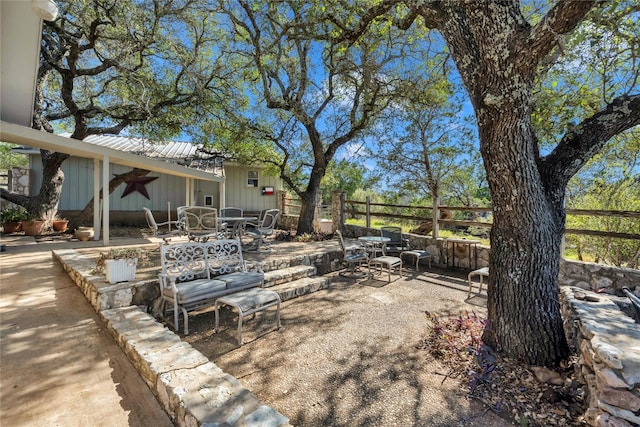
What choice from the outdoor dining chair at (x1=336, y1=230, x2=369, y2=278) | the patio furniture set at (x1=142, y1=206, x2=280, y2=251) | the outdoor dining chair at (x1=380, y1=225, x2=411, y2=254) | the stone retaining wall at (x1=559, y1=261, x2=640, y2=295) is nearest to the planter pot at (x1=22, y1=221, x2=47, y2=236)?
the patio furniture set at (x1=142, y1=206, x2=280, y2=251)

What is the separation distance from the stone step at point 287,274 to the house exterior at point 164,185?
17.5ft

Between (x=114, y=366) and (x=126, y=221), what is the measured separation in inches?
440

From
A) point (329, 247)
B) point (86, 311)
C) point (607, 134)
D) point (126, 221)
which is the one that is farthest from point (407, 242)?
point (126, 221)

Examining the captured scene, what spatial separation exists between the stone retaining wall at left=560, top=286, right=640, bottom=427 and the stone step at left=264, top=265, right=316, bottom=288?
A: 401cm

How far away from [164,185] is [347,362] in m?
12.0

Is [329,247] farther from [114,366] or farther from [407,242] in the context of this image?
[114,366]

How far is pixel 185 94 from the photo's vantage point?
29.0 feet

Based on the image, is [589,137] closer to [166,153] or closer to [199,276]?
[199,276]

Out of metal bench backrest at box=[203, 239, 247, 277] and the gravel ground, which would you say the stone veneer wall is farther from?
metal bench backrest at box=[203, 239, 247, 277]

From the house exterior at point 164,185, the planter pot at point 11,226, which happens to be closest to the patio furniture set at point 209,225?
the house exterior at point 164,185

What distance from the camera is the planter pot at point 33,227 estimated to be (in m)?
8.49

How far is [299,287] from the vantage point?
517 cm

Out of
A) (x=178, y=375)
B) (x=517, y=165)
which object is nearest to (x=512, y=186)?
(x=517, y=165)

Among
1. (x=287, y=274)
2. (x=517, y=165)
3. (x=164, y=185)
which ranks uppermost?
(x=164, y=185)
